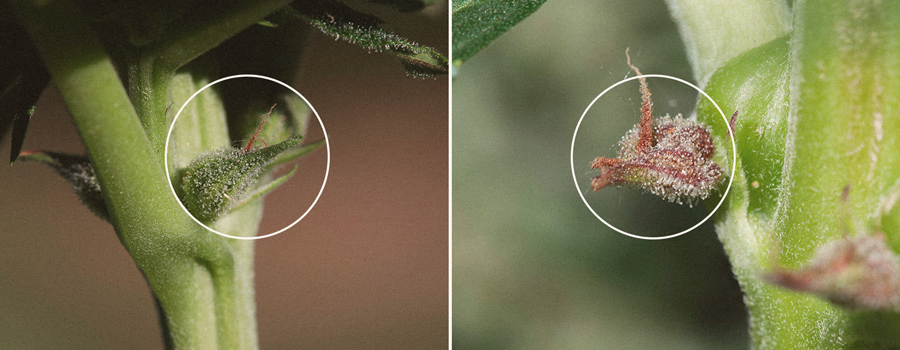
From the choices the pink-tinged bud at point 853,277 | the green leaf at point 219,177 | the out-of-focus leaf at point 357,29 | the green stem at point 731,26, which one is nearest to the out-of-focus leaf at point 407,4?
the out-of-focus leaf at point 357,29

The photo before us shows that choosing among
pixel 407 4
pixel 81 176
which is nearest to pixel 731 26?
pixel 407 4

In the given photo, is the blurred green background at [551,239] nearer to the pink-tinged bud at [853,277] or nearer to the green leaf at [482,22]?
the green leaf at [482,22]

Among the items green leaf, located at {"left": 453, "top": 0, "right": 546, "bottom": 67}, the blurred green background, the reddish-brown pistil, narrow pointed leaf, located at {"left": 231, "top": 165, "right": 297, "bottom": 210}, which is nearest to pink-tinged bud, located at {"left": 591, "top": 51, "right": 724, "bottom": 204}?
the reddish-brown pistil

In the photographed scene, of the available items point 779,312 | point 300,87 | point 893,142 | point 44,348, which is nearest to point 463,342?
point 300,87

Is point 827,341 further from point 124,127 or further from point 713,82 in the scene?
point 124,127

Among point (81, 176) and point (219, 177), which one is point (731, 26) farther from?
point (81, 176)

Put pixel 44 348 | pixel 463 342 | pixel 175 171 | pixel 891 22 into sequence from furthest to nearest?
1. pixel 44 348
2. pixel 463 342
3. pixel 175 171
4. pixel 891 22

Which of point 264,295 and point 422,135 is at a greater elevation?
point 422,135
